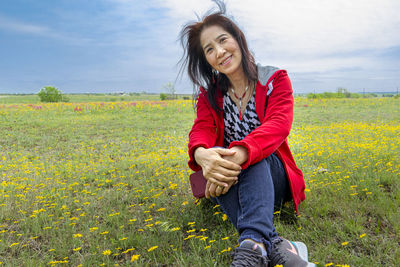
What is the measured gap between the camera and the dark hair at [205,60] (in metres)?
2.46

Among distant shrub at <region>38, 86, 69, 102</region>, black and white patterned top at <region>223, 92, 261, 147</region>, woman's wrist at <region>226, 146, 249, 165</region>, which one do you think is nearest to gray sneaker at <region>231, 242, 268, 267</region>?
woman's wrist at <region>226, 146, 249, 165</region>

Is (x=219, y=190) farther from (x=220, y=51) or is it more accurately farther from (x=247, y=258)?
(x=220, y=51)

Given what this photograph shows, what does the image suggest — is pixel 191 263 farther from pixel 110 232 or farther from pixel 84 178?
pixel 84 178

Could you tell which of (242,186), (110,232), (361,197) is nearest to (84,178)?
(110,232)

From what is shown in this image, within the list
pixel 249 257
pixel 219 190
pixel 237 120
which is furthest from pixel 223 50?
pixel 249 257

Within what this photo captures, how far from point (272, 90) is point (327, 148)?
12.4ft

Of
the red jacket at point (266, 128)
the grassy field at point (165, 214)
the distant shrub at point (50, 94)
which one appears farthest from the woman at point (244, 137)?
the distant shrub at point (50, 94)

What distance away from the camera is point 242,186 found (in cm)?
198

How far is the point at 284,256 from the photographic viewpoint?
1.77 metres

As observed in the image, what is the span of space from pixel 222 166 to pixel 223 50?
0.98m

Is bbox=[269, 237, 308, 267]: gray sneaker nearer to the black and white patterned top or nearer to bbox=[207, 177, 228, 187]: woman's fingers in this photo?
bbox=[207, 177, 228, 187]: woman's fingers

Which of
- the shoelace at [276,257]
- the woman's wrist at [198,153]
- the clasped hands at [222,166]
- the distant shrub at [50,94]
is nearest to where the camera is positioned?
the shoelace at [276,257]

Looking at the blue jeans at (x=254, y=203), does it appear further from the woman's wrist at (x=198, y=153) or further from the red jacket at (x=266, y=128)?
the woman's wrist at (x=198, y=153)

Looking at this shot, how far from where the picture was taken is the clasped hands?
6.36 ft
